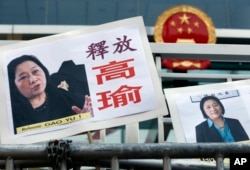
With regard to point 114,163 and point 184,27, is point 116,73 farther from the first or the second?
point 184,27

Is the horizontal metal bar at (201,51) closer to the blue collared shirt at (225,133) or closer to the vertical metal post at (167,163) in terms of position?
the blue collared shirt at (225,133)

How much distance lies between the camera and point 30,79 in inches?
53.0

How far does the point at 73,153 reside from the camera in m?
1.14

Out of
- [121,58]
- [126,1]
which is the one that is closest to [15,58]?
[121,58]

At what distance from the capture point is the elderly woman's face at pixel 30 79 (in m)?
1.33

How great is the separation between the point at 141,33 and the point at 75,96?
0.91ft

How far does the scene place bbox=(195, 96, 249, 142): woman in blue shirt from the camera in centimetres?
137

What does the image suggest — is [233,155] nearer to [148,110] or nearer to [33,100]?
[148,110]

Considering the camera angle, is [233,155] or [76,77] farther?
[76,77]

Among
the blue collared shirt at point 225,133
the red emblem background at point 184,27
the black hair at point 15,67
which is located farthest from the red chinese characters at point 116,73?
the red emblem background at point 184,27

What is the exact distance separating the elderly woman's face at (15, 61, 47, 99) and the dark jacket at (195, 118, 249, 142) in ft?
1.48

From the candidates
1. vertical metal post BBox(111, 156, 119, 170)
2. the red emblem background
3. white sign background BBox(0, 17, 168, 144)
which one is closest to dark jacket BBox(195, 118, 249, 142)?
white sign background BBox(0, 17, 168, 144)

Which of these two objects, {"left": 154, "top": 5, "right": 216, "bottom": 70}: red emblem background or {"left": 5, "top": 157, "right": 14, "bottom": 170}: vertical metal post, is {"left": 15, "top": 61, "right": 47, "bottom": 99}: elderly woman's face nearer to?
{"left": 5, "top": 157, "right": 14, "bottom": 170}: vertical metal post

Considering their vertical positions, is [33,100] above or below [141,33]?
below
